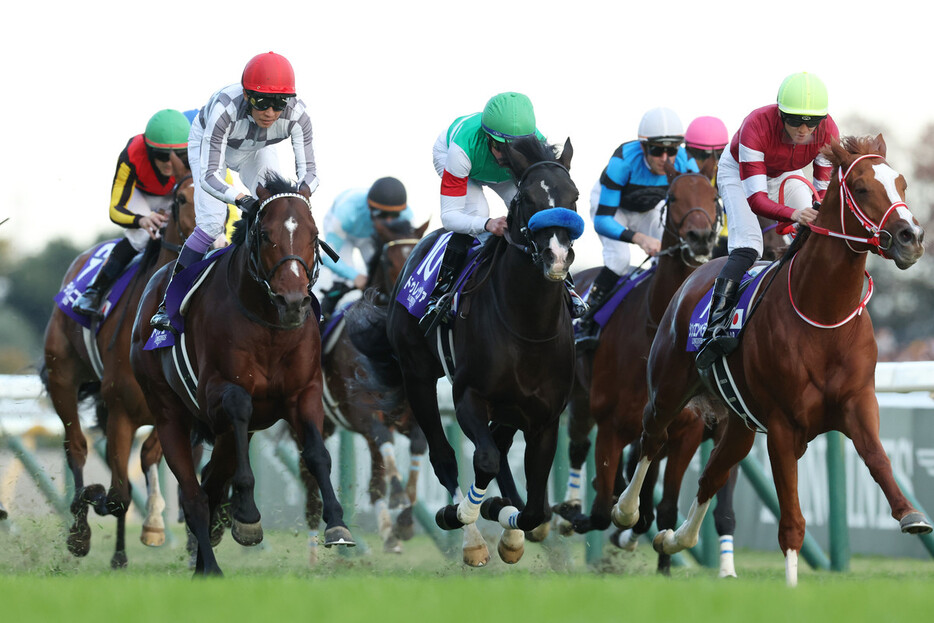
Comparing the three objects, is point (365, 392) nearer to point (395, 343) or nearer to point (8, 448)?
point (395, 343)

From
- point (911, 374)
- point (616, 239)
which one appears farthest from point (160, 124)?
point (911, 374)

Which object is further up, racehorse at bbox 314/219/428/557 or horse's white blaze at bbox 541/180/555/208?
horse's white blaze at bbox 541/180/555/208

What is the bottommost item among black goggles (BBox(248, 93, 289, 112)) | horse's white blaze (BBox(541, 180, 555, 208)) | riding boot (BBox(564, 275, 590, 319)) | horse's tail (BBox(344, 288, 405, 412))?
horse's tail (BBox(344, 288, 405, 412))

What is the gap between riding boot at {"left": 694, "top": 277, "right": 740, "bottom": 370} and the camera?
6949 millimetres

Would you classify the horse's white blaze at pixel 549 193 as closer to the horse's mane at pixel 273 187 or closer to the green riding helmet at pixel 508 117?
the green riding helmet at pixel 508 117

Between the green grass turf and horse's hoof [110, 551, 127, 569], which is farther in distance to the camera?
horse's hoof [110, 551, 127, 569]

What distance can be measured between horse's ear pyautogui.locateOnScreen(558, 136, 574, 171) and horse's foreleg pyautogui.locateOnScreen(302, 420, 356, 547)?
5.86 ft

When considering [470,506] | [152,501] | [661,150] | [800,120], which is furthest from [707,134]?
[152,501]

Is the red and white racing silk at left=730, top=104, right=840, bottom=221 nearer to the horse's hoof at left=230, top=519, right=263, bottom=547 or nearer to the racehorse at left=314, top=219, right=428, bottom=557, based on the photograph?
the horse's hoof at left=230, top=519, right=263, bottom=547

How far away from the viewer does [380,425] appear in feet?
34.4

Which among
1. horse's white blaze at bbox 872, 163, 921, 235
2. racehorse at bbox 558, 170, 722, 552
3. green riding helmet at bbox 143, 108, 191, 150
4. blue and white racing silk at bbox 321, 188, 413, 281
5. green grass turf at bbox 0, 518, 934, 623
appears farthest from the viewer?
blue and white racing silk at bbox 321, 188, 413, 281

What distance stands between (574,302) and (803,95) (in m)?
1.54

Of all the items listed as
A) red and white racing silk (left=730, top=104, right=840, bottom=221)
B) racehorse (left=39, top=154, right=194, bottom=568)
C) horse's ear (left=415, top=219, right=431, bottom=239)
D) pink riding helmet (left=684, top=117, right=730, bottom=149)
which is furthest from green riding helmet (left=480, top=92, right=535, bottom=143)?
horse's ear (left=415, top=219, right=431, bottom=239)

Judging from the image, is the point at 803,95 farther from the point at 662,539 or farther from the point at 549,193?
the point at 662,539
